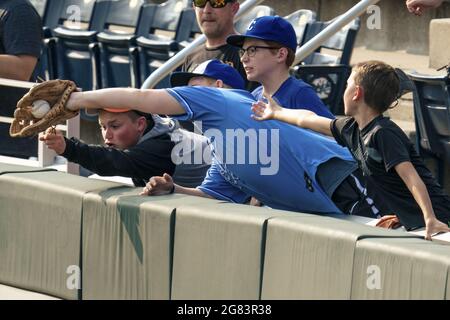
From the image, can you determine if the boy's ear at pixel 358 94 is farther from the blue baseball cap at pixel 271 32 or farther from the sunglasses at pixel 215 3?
the sunglasses at pixel 215 3

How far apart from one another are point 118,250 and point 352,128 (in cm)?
110

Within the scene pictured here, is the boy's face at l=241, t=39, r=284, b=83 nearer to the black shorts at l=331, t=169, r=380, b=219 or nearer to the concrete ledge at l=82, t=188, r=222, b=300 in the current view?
the black shorts at l=331, t=169, r=380, b=219

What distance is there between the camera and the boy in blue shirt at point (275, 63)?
19.8 ft

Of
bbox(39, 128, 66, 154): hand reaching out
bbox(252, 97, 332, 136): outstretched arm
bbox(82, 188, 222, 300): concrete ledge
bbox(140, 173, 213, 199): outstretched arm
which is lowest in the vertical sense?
bbox(82, 188, 222, 300): concrete ledge

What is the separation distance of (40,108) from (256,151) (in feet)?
3.04

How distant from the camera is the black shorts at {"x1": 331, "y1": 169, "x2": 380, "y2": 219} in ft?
18.4

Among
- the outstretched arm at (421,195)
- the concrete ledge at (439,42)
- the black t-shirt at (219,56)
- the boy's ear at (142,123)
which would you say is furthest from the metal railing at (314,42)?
the outstretched arm at (421,195)

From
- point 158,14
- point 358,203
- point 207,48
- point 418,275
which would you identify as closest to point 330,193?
point 358,203

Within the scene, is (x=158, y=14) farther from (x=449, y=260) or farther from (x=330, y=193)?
(x=449, y=260)

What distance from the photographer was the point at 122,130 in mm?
5801

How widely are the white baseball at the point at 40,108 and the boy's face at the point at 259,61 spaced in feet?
3.35

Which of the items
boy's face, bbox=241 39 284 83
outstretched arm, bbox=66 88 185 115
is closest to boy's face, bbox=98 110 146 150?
outstretched arm, bbox=66 88 185 115
